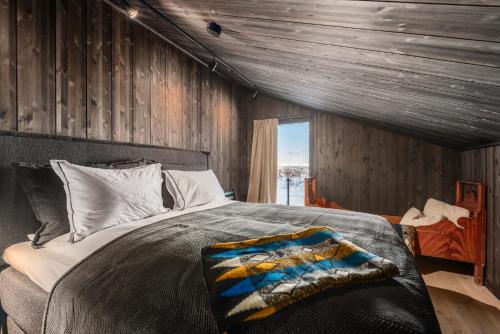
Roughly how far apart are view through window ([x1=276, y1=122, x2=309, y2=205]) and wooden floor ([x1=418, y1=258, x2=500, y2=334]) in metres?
2.01

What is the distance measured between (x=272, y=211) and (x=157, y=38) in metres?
2.37

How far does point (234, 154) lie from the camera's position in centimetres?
395

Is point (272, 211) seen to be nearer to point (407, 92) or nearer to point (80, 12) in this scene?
point (407, 92)

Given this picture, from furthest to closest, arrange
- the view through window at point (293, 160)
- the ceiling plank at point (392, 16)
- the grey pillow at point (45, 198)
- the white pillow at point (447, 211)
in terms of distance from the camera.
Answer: the view through window at point (293, 160), the white pillow at point (447, 211), the grey pillow at point (45, 198), the ceiling plank at point (392, 16)

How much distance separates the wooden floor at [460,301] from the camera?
1.60 m

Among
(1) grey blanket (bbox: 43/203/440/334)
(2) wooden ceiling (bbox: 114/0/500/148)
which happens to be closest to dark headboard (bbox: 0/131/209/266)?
(1) grey blanket (bbox: 43/203/440/334)

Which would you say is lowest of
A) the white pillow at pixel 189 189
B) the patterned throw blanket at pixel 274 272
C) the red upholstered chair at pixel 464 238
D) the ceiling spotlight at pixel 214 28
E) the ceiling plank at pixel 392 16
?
the red upholstered chair at pixel 464 238

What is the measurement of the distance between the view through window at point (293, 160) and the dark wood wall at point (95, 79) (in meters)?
1.42

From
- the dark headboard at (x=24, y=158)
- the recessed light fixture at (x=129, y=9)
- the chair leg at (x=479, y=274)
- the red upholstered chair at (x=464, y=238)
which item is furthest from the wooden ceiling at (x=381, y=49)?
the dark headboard at (x=24, y=158)

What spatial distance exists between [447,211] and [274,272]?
2667 millimetres

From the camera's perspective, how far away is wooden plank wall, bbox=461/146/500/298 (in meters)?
1.92

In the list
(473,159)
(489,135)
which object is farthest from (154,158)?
(473,159)

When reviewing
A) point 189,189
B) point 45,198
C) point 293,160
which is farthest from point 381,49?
point 293,160

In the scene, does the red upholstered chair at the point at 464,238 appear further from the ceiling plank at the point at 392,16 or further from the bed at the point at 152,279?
the ceiling plank at the point at 392,16
